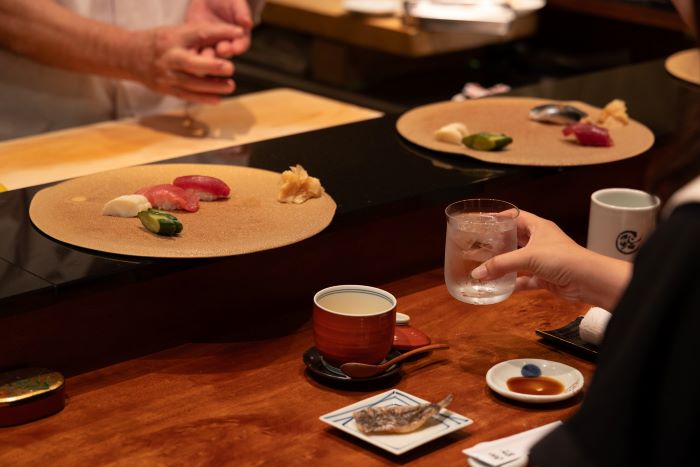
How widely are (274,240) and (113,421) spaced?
0.40 m

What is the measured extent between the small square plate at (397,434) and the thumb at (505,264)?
0.67 feet

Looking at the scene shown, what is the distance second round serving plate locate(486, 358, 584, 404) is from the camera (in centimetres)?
161

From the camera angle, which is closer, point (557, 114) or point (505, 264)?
point (505, 264)

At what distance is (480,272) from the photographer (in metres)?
1.63

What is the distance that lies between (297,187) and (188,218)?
0.20 m

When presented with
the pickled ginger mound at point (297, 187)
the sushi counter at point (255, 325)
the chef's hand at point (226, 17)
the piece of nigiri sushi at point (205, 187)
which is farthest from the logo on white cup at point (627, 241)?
the chef's hand at point (226, 17)

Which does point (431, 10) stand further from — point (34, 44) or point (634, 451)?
point (634, 451)

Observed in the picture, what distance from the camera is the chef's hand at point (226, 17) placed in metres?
2.65

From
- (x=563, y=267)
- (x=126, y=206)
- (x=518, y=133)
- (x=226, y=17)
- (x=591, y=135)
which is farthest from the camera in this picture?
(x=226, y=17)

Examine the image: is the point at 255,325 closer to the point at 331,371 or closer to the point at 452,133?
the point at 331,371

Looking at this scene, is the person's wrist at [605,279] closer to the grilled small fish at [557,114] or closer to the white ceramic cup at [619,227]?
the white ceramic cup at [619,227]

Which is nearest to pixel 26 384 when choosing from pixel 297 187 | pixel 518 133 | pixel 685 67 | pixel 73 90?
pixel 297 187

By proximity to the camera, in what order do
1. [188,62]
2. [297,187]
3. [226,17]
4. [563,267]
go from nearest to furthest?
[563,267] → [297,187] → [188,62] → [226,17]

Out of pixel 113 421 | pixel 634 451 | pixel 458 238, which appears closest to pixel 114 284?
pixel 113 421
